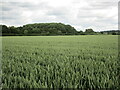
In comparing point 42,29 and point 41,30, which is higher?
point 42,29

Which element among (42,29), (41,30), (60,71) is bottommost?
(60,71)

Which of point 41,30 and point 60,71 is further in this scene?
point 41,30

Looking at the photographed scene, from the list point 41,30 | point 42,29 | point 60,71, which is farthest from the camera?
point 41,30

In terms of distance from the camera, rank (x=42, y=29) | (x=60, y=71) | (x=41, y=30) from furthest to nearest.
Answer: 1. (x=41, y=30)
2. (x=42, y=29)
3. (x=60, y=71)

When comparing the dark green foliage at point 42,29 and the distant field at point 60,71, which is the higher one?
the dark green foliage at point 42,29

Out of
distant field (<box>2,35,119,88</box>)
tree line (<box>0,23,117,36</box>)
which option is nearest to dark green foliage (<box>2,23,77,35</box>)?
tree line (<box>0,23,117,36</box>)

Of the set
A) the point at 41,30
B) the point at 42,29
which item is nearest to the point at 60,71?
the point at 42,29

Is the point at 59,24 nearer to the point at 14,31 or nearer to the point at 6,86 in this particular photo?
the point at 14,31

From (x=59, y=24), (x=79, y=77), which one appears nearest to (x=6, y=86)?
(x=79, y=77)

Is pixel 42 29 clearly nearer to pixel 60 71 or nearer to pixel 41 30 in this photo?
pixel 41 30

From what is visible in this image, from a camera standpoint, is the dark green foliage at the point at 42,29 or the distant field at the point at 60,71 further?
the dark green foliage at the point at 42,29

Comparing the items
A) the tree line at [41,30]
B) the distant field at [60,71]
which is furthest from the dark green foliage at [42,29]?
the distant field at [60,71]

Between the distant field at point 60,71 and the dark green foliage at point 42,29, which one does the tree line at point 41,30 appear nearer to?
the dark green foliage at point 42,29

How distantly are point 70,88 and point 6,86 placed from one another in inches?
28.7
